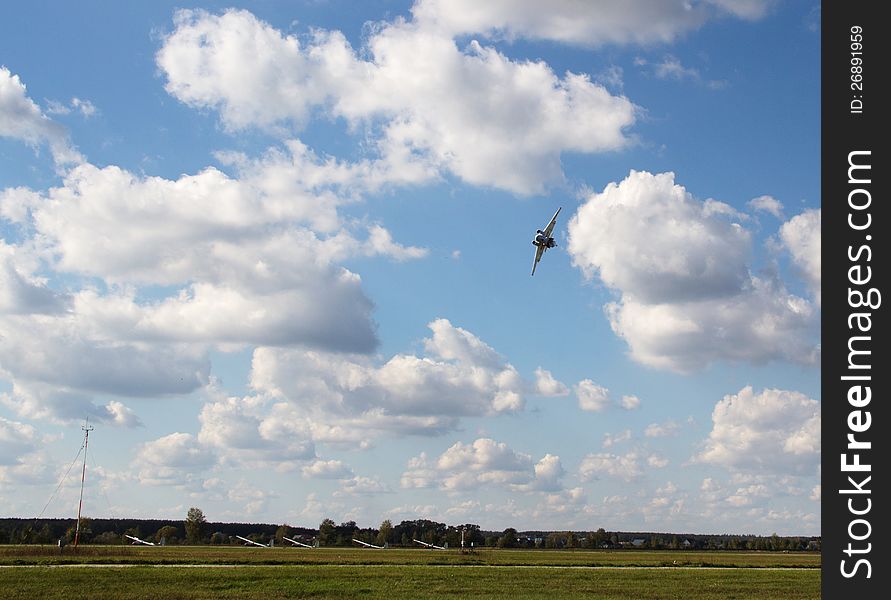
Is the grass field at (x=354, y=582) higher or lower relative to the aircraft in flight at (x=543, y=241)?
lower

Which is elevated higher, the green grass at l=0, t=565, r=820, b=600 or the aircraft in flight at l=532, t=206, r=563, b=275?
the aircraft in flight at l=532, t=206, r=563, b=275

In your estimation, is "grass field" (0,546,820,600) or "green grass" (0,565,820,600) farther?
"grass field" (0,546,820,600)

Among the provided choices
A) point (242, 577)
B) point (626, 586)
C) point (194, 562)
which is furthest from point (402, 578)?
point (194, 562)

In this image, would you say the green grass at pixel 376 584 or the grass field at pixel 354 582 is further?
the grass field at pixel 354 582

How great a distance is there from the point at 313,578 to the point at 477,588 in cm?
1377

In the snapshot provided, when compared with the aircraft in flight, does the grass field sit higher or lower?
lower

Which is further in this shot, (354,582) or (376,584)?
(354,582)

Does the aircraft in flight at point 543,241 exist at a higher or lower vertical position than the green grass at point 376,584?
higher
